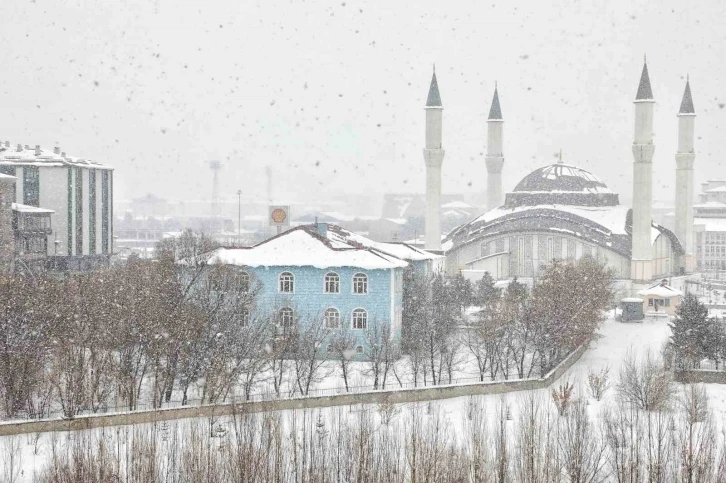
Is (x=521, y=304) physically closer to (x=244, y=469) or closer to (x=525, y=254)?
(x=244, y=469)

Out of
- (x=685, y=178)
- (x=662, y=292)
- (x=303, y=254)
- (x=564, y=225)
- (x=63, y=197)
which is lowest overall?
(x=662, y=292)

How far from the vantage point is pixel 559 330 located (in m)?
31.9

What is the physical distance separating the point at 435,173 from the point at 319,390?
35.2 m

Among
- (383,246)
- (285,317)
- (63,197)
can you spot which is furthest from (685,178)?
(285,317)

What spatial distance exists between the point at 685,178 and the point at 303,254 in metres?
38.7

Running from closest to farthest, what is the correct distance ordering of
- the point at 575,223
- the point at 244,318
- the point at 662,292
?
the point at 244,318, the point at 662,292, the point at 575,223

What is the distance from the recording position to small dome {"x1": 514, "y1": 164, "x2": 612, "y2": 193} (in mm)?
64688

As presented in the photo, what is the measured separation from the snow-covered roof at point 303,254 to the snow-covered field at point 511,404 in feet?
23.1

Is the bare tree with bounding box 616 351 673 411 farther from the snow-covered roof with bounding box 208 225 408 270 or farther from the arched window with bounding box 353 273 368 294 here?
the arched window with bounding box 353 273 368 294

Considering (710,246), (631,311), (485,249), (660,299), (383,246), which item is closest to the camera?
(383,246)

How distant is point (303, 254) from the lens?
109 ft

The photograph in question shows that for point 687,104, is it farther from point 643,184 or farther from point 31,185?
point 31,185

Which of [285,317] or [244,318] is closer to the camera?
[244,318]

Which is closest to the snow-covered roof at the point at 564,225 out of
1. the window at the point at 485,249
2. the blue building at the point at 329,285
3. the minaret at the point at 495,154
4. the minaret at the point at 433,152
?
the window at the point at 485,249
